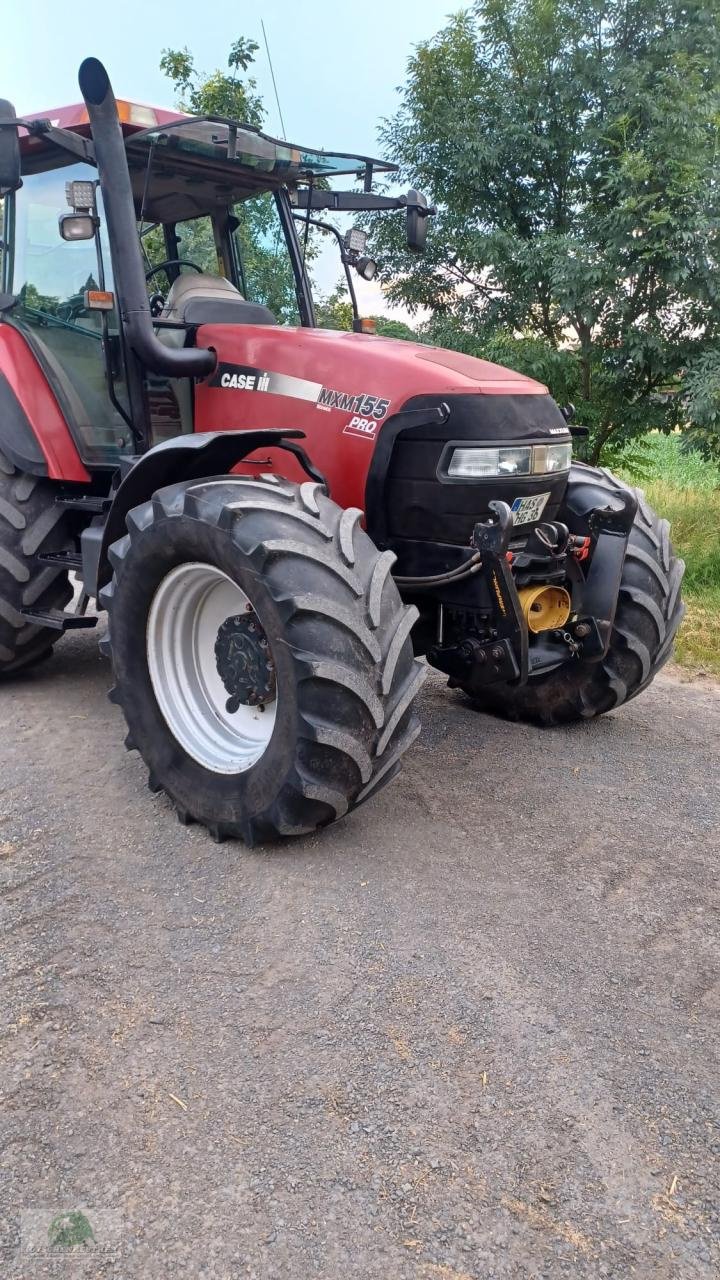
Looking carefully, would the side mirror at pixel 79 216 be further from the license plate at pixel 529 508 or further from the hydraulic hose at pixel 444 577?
the license plate at pixel 529 508

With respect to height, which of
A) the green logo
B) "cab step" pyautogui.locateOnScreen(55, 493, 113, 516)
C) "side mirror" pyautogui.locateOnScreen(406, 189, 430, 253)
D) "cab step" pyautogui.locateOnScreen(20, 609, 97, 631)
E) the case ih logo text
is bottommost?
the green logo

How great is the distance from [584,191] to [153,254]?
508 cm

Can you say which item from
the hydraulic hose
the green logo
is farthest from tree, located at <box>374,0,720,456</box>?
the green logo

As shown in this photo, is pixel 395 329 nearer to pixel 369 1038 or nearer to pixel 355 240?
pixel 355 240

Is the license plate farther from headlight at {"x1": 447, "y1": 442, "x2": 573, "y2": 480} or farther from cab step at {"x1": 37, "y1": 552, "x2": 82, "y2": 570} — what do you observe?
cab step at {"x1": 37, "y1": 552, "x2": 82, "y2": 570}

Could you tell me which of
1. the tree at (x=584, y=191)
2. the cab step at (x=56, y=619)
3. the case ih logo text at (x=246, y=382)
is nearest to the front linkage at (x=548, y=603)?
the case ih logo text at (x=246, y=382)

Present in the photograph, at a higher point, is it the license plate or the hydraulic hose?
the license plate

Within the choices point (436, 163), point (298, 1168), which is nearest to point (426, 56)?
point (436, 163)

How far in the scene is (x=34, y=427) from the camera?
4.21 meters

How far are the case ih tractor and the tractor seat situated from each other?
0.6 inches

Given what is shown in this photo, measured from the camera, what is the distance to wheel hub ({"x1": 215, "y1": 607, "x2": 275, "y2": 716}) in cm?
320

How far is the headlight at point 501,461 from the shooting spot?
3303 mm

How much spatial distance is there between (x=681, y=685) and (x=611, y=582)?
1.82 m

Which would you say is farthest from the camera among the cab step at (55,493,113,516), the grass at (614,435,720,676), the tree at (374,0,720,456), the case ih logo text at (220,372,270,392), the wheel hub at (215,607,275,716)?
the tree at (374,0,720,456)
